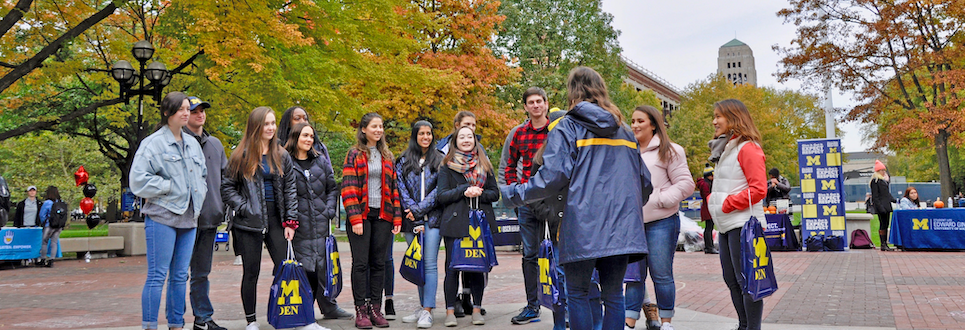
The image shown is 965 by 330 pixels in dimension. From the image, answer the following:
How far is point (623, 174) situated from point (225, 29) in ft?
37.2

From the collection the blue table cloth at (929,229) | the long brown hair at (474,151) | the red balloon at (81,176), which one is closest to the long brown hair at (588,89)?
the long brown hair at (474,151)

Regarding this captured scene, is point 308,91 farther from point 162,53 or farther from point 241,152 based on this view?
point 241,152

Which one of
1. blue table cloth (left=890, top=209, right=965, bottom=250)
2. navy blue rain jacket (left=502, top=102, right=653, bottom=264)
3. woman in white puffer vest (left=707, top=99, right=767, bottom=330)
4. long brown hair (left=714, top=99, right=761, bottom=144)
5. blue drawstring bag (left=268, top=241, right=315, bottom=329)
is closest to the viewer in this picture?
navy blue rain jacket (left=502, top=102, right=653, bottom=264)

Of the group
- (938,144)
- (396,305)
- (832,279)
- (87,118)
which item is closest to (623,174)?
(396,305)

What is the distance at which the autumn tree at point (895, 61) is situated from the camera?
2231 cm

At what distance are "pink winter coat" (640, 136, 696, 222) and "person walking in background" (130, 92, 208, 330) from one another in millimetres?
3215

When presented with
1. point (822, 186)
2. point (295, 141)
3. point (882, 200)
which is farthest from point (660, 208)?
point (882, 200)

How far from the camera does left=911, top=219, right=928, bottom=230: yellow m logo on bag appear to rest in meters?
14.7

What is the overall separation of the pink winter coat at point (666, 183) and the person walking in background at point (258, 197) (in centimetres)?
269

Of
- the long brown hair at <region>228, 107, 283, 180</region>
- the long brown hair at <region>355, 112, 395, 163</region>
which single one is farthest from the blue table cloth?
the long brown hair at <region>228, 107, 283, 180</region>

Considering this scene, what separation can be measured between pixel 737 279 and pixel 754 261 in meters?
0.25

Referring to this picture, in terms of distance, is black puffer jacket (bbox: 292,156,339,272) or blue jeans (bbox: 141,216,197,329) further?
black puffer jacket (bbox: 292,156,339,272)

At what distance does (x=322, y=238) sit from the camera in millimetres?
5738

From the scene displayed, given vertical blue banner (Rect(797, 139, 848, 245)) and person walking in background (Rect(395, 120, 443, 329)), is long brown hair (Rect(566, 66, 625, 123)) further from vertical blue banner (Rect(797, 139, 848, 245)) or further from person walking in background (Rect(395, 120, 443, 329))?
vertical blue banner (Rect(797, 139, 848, 245))
